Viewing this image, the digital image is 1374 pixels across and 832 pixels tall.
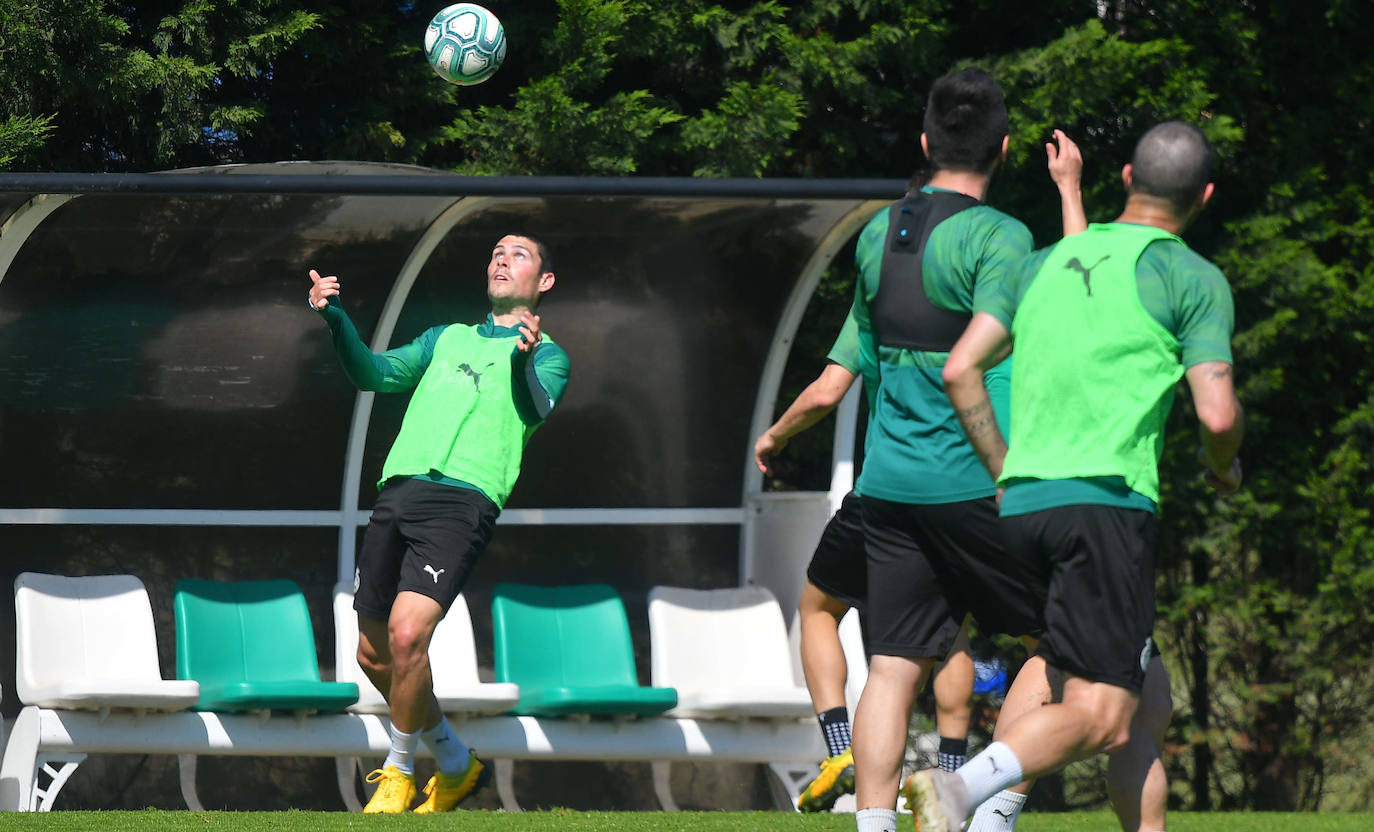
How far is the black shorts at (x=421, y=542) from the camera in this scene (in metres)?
5.66

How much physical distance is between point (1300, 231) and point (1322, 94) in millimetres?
943

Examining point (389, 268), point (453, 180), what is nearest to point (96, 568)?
point (389, 268)

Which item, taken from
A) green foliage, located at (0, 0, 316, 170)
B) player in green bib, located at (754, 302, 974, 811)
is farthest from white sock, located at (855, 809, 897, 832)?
green foliage, located at (0, 0, 316, 170)

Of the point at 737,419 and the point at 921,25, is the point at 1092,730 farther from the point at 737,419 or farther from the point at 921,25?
the point at 921,25

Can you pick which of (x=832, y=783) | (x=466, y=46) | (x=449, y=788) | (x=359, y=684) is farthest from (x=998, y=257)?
(x=359, y=684)

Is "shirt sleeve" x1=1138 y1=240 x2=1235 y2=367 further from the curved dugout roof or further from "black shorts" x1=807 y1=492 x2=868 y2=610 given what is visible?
the curved dugout roof

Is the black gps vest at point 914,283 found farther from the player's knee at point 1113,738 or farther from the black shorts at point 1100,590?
the player's knee at point 1113,738

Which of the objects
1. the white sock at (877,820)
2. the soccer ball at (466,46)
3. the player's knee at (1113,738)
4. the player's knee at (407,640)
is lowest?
the white sock at (877,820)

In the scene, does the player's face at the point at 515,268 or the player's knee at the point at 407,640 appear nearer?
the player's knee at the point at 407,640

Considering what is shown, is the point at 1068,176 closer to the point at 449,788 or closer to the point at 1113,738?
the point at 1113,738

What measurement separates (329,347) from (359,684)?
1602mm

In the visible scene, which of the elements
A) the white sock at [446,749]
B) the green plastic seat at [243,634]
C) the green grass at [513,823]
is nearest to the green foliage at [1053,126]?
the green plastic seat at [243,634]

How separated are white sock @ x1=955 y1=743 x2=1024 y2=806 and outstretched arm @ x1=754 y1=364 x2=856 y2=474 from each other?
1326 mm

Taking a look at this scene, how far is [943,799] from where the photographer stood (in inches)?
130
